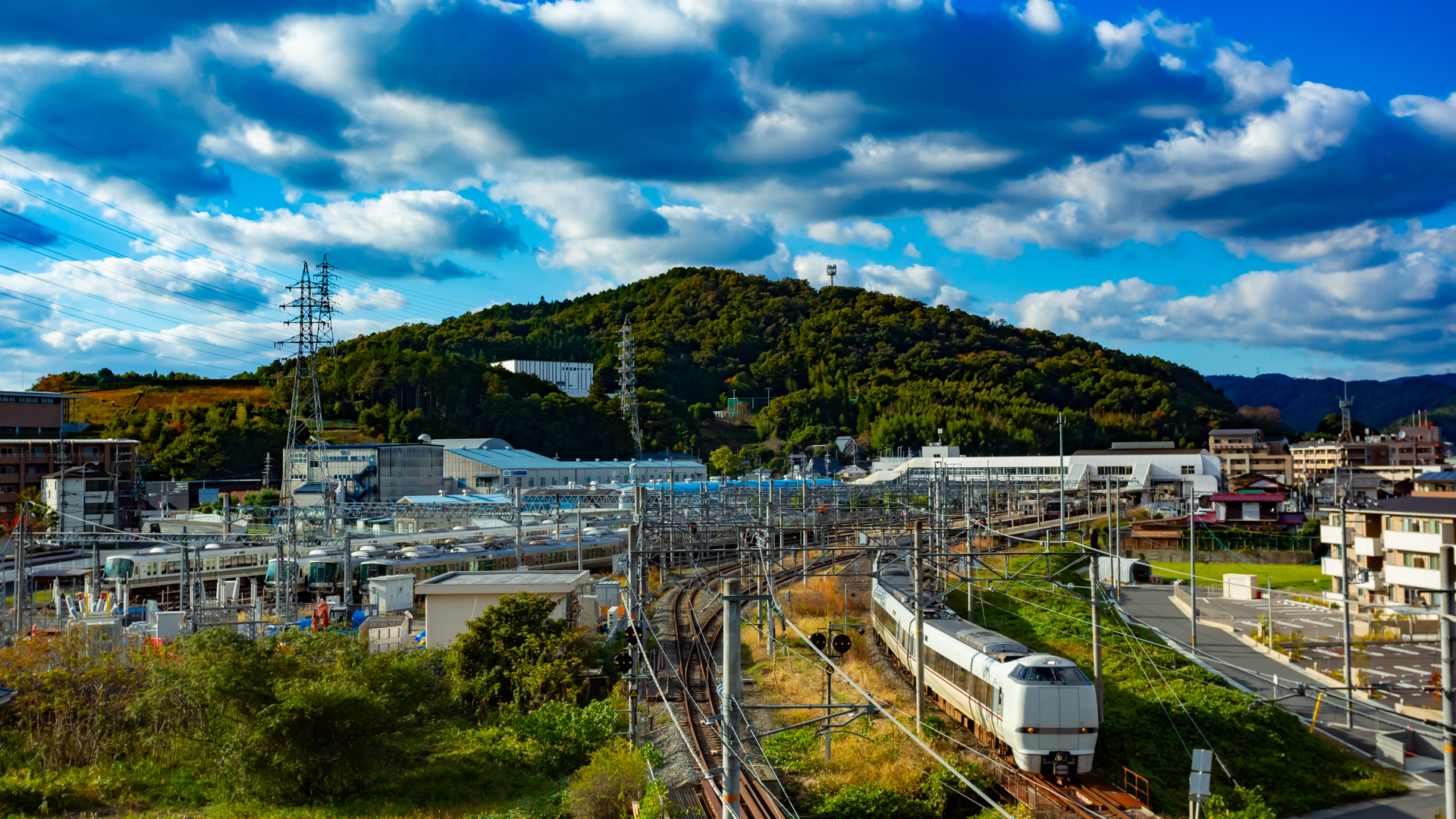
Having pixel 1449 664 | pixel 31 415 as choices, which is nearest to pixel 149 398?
pixel 31 415

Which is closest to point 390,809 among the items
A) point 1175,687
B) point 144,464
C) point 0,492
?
point 1175,687

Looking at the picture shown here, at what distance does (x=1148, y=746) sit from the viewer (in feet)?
45.6

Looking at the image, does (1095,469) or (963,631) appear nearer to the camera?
(963,631)

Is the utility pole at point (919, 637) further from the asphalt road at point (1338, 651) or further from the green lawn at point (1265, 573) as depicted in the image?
the green lawn at point (1265, 573)

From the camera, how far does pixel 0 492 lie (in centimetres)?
4788

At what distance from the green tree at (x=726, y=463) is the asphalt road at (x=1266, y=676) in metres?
49.2

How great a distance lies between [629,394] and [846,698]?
7657 centimetres

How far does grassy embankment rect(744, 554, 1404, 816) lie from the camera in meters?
12.0

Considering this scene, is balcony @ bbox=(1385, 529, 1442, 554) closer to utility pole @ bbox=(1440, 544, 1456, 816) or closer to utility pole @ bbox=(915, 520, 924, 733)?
utility pole @ bbox=(915, 520, 924, 733)

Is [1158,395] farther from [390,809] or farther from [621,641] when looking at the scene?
[390,809]

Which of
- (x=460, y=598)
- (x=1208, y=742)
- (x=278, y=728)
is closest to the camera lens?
(x=278, y=728)

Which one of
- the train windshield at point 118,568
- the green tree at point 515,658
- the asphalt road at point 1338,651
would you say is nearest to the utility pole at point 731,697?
the green tree at point 515,658

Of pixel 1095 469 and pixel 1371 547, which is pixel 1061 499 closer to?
pixel 1371 547

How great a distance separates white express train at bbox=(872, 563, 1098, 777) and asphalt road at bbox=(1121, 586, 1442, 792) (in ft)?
7.00
